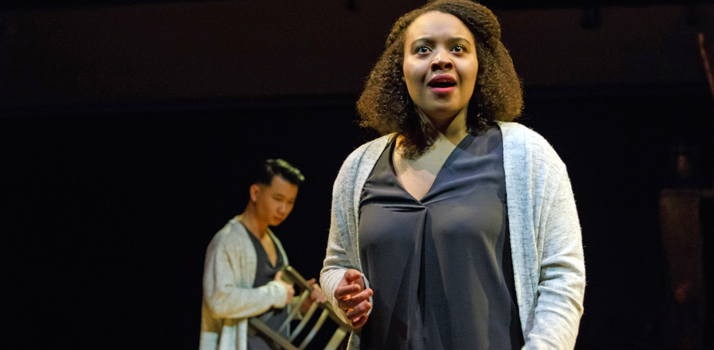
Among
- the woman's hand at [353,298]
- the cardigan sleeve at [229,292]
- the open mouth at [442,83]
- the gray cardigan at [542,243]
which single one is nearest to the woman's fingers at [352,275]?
the woman's hand at [353,298]

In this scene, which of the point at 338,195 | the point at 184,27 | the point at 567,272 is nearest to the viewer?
the point at 567,272

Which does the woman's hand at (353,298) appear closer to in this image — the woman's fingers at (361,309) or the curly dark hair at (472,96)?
the woman's fingers at (361,309)

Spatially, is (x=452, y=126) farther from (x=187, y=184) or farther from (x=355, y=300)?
(x=187, y=184)

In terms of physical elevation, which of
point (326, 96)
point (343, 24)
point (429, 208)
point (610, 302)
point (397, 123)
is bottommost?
point (610, 302)

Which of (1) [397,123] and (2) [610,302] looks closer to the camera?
(1) [397,123]

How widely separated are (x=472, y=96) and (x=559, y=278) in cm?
43

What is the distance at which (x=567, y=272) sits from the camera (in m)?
0.98

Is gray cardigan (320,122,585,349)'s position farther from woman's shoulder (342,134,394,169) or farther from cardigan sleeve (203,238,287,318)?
cardigan sleeve (203,238,287,318)

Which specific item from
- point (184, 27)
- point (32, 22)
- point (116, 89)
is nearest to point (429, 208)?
point (184, 27)

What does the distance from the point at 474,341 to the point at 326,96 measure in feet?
8.65

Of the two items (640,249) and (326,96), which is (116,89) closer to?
(326,96)

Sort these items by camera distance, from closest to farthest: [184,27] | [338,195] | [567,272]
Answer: [567,272], [338,195], [184,27]

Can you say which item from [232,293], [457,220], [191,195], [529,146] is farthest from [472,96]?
[191,195]

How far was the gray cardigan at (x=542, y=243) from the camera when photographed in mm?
956
